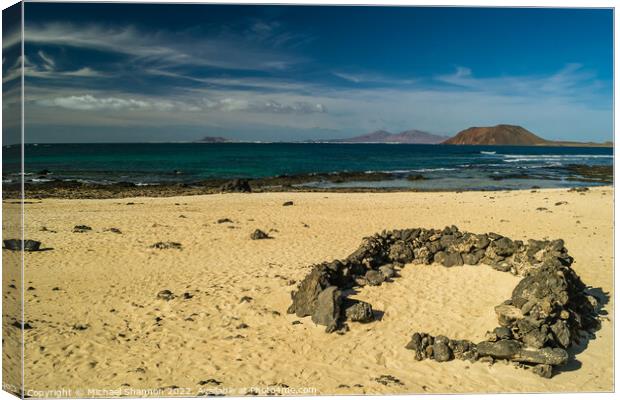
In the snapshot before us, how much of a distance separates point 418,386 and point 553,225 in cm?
1259

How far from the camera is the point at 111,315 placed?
7.85 m

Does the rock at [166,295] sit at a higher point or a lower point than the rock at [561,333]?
lower

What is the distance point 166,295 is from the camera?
8.76 meters

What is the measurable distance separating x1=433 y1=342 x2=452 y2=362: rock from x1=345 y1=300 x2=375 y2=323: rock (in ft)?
4.38

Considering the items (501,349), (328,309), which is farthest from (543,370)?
(328,309)

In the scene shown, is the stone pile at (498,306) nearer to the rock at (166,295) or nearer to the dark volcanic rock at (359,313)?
the dark volcanic rock at (359,313)

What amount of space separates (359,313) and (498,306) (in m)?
2.16

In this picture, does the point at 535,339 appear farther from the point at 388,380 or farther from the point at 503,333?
the point at 388,380

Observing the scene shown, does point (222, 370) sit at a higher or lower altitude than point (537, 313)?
lower

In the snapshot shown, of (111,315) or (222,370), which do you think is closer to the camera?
(222,370)

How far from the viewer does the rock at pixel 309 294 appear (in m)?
7.88

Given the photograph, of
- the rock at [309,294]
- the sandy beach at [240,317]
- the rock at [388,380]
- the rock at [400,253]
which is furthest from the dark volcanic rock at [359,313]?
the rock at [400,253]

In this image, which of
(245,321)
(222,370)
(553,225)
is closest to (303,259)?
(245,321)

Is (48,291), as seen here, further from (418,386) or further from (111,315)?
(418,386)
